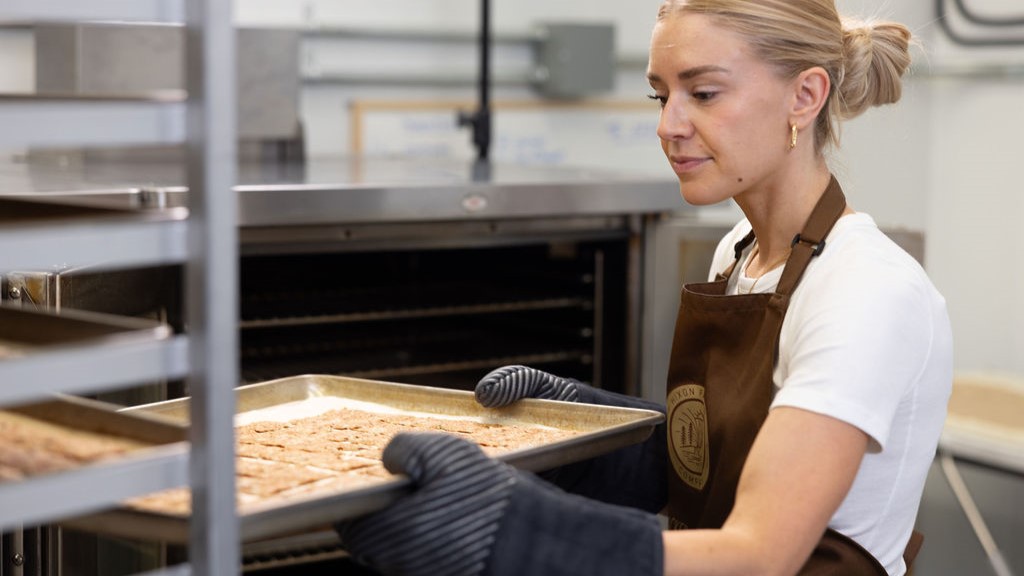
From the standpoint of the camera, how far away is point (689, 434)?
1571mm

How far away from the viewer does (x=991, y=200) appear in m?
3.55

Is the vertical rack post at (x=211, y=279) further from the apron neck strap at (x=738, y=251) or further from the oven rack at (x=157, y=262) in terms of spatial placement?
the apron neck strap at (x=738, y=251)

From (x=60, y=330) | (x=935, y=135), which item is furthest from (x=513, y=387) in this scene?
(x=935, y=135)

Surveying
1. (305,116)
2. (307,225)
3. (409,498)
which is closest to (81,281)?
(307,225)

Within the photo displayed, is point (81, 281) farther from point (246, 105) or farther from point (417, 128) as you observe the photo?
point (417, 128)

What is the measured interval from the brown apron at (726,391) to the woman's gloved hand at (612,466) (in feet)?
0.17

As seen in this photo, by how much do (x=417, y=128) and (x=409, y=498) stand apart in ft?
10.1

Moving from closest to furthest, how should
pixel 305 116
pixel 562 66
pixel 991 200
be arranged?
pixel 991 200
pixel 305 116
pixel 562 66

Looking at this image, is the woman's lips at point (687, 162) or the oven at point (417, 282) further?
the oven at point (417, 282)

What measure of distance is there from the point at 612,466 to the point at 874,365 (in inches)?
18.7

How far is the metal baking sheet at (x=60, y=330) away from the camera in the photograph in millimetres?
782

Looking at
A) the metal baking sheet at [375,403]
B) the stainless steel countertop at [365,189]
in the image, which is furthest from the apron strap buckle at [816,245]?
the stainless steel countertop at [365,189]

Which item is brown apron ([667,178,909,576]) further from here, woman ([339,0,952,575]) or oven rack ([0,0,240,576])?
oven rack ([0,0,240,576])

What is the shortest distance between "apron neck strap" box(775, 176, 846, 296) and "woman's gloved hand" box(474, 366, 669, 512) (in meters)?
0.29
